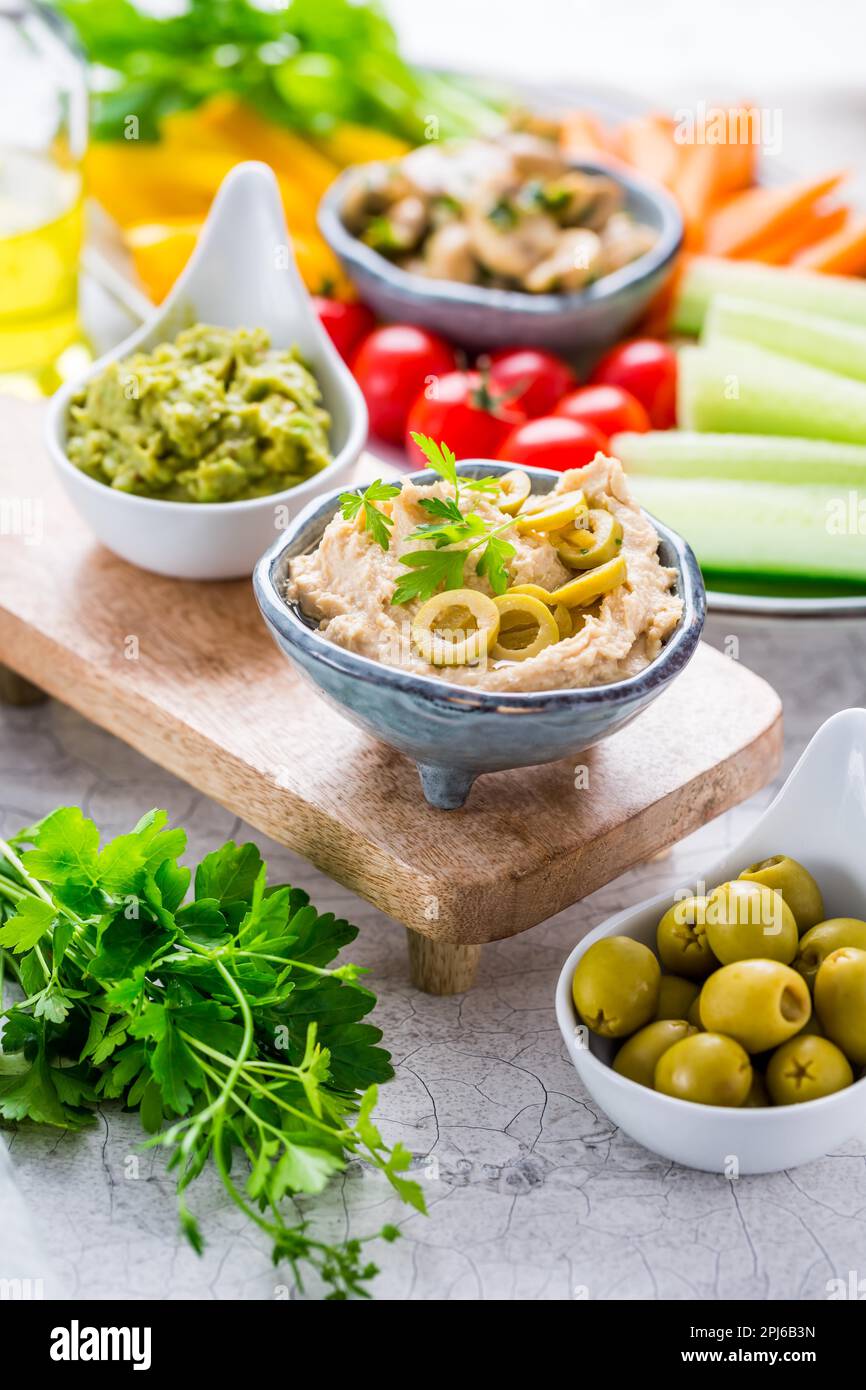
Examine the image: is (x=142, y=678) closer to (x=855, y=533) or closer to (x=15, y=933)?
(x=15, y=933)

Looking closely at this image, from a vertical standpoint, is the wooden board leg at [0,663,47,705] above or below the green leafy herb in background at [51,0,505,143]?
below

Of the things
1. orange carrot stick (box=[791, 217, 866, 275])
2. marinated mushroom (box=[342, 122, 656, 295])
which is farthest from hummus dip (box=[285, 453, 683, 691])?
orange carrot stick (box=[791, 217, 866, 275])

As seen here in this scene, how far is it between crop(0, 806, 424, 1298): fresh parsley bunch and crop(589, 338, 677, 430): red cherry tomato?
6.58ft

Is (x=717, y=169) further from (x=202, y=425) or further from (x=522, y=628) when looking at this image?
(x=522, y=628)

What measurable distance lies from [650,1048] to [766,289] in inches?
102

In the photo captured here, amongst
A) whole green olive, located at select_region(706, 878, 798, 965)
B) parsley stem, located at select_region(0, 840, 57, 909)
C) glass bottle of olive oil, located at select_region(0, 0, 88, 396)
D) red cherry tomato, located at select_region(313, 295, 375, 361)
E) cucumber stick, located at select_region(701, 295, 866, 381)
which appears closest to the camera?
whole green olive, located at select_region(706, 878, 798, 965)

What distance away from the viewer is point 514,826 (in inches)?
103

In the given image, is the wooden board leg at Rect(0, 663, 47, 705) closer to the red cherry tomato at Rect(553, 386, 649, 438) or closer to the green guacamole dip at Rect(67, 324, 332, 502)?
the green guacamole dip at Rect(67, 324, 332, 502)

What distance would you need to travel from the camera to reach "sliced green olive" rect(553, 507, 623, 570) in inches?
101

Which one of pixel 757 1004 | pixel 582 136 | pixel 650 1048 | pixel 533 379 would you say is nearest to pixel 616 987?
pixel 650 1048

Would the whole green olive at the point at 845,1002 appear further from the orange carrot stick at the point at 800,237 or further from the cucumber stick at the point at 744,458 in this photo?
the orange carrot stick at the point at 800,237

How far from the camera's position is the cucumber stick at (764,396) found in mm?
3686


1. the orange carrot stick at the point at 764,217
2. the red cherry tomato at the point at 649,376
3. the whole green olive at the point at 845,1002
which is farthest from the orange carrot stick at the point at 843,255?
the whole green olive at the point at 845,1002
